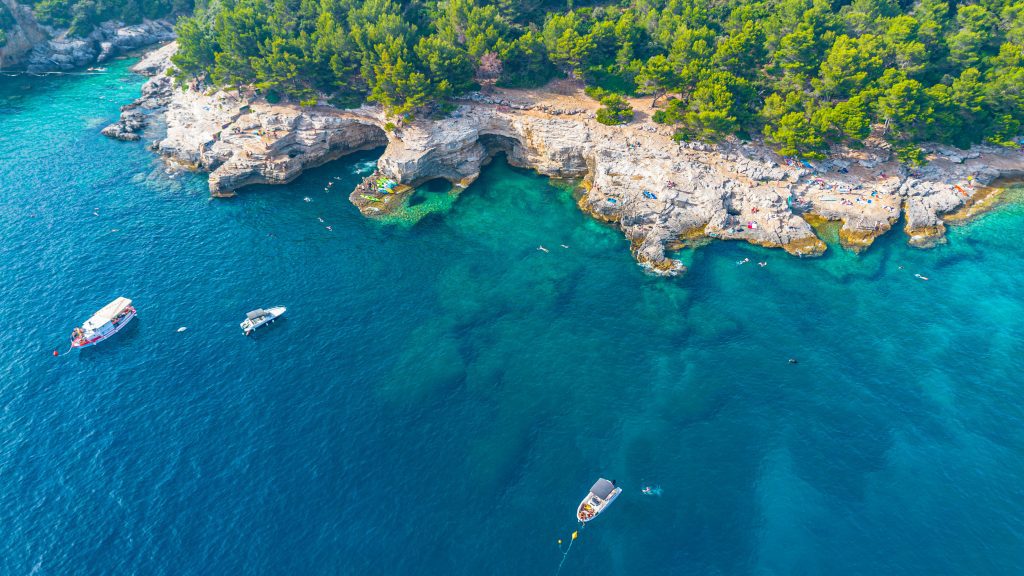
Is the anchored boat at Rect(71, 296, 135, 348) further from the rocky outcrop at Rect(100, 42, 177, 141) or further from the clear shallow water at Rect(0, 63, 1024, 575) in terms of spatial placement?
the rocky outcrop at Rect(100, 42, 177, 141)

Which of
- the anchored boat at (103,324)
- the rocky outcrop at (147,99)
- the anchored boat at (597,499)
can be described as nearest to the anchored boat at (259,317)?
the anchored boat at (103,324)

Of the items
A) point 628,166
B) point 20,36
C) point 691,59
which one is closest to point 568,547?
point 628,166

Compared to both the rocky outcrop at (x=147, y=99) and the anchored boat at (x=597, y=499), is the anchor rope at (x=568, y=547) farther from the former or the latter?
the rocky outcrop at (x=147, y=99)

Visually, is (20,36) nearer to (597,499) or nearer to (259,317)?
(259,317)

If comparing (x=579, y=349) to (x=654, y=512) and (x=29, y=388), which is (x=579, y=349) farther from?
(x=29, y=388)

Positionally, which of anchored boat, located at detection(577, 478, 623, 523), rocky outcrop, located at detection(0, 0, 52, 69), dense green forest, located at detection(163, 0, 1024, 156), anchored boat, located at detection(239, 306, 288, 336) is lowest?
anchored boat, located at detection(239, 306, 288, 336)

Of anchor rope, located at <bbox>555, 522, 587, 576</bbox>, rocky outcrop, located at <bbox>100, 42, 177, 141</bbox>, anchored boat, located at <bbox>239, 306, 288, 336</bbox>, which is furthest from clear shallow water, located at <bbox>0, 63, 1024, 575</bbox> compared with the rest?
rocky outcrop, located at <bbox>100, 42, 177, 141</bbox>

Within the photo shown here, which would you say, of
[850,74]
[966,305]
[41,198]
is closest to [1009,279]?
[966,305]
